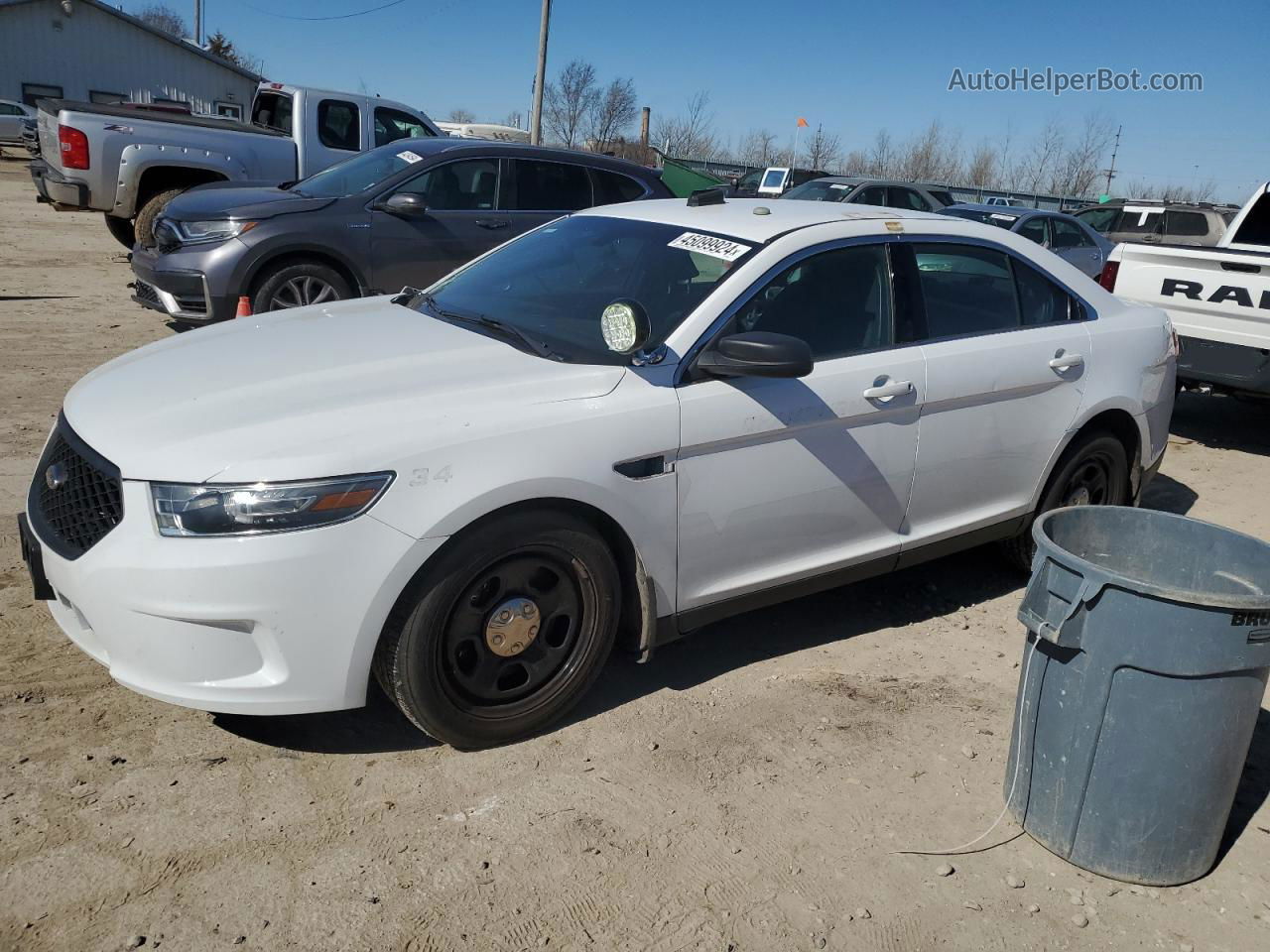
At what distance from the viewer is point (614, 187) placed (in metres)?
9.16

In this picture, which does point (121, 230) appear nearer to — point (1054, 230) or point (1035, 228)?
point (1035, 228)

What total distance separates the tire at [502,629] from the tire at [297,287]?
5088 mm

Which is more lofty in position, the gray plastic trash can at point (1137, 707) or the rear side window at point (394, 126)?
the rear side window at point (394, 126)

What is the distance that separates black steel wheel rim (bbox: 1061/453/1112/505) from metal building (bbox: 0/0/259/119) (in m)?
41.2

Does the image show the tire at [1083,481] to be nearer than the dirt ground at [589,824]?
No

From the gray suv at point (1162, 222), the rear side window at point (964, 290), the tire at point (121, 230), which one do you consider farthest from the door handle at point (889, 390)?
the gray suv at point (1162, 222)

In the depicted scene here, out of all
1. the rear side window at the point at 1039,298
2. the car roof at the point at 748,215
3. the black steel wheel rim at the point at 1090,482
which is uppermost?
the car roof at the point at 748,215

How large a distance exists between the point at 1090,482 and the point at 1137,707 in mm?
2499

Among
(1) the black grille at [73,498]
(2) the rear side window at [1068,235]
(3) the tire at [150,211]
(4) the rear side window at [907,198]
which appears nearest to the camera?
(1) the black grille at [73,498]

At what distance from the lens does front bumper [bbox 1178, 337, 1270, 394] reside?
736 centimetres

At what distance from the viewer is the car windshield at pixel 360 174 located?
845 cm

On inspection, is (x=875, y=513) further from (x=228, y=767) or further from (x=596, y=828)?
(x=228, y=767)

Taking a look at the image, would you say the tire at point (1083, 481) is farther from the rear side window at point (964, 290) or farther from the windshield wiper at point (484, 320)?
the windshield wiper at point (484, 320)

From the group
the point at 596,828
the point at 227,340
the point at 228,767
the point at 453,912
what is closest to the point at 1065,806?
the point at 596,828
